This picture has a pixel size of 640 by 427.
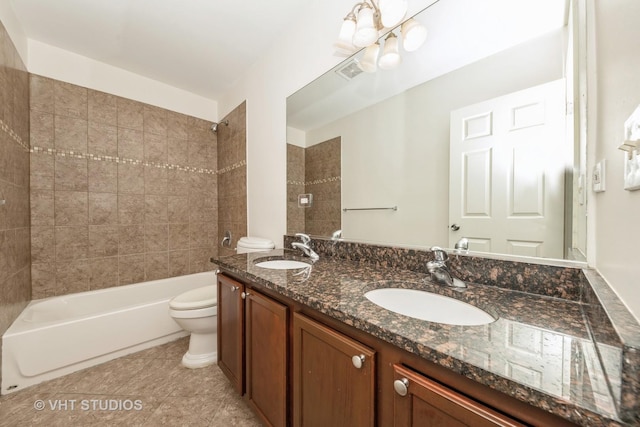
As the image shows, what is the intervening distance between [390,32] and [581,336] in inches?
54.5

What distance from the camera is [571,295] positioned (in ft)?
2.38

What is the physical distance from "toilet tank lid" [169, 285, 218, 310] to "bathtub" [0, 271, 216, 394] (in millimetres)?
248

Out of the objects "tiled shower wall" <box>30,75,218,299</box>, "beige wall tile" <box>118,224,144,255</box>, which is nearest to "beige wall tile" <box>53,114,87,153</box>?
"tiled shower wall" <box>30,75,218,299</box>

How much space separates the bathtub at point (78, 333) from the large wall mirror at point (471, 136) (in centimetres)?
171

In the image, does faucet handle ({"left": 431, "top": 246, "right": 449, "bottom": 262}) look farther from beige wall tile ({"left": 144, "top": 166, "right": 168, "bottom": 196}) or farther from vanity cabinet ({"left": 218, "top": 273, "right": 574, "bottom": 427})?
beige wall tile ({"left": 144, "top": 166, "right": 168, "bottom": 196})

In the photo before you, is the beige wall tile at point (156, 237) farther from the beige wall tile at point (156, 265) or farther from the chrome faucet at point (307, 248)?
the chrome faucet at point (307, 248)

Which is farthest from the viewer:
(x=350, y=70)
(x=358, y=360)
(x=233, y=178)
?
(x=233, y=178)

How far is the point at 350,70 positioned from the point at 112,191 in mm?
2383

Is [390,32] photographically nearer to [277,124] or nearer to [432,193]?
[432,193]

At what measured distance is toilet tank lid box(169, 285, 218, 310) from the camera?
66.8 inches

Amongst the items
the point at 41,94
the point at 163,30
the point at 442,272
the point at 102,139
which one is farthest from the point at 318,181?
the point at 41,94

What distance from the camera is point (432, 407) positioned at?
49cm

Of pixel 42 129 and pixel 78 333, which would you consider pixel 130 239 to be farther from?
pixel 42 129

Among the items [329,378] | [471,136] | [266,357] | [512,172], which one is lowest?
[266,357]
